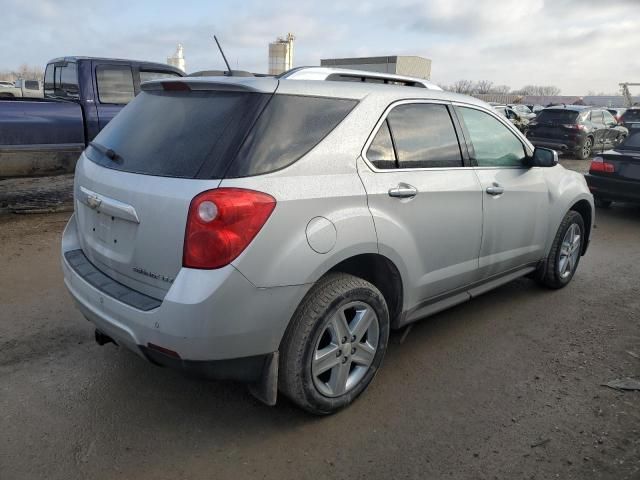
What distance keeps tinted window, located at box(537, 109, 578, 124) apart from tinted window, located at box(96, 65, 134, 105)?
12762 millimetres

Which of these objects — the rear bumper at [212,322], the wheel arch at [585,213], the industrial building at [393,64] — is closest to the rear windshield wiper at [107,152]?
the rear bumper at [212,322]

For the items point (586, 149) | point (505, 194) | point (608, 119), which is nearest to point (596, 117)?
point (608, 119)

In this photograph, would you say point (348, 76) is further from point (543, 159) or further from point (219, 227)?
point (543, 159)

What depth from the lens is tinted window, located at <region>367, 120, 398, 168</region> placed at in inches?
113

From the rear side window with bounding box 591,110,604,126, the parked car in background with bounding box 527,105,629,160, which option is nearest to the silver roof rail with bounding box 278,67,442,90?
the parked car in background with bounding box 527,105,629,160

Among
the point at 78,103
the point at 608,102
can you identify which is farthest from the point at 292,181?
the point at 608,102

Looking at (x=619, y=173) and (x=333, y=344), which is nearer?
(x=333, y=344)

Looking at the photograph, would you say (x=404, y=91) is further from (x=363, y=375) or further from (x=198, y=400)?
(x=198, y=400)

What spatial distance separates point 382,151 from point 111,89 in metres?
5.65

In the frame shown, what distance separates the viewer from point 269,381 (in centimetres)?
250

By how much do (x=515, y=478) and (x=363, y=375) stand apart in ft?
2.95

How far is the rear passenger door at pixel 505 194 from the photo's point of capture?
3.61 metres

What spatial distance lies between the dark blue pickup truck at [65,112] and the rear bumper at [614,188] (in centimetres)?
646

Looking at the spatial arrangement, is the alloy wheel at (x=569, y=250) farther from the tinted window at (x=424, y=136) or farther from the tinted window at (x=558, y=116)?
the tinted window at (x=558, y=116)
